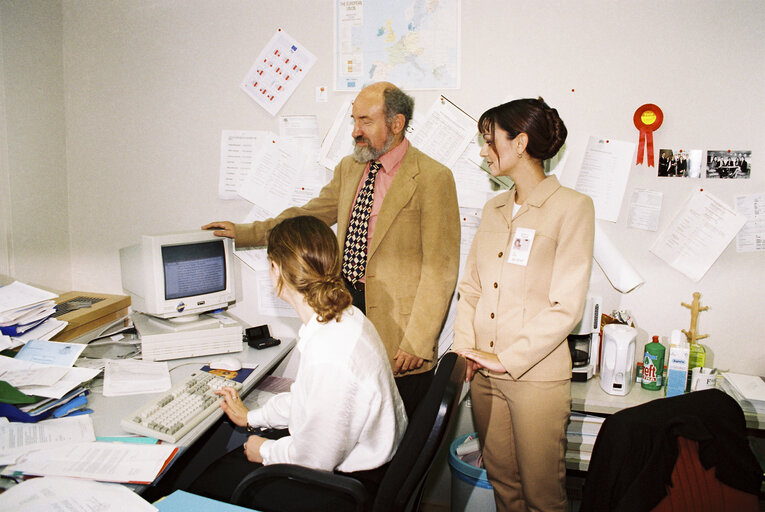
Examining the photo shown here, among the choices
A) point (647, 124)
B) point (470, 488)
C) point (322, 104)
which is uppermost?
point (322, 104)

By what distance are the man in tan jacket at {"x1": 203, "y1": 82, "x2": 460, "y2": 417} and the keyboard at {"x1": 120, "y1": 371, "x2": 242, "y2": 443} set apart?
630 mm

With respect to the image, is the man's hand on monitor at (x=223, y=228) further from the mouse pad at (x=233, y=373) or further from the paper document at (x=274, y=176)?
the mouse pad at (x=233, y=373)

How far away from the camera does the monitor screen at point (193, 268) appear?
2133 millimetres

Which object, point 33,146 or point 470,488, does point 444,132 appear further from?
point 33,146

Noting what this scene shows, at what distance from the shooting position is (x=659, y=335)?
2242 millimetres

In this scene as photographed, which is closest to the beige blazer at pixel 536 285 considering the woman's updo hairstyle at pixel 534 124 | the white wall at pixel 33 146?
the woman's updo hairstyle at pixel 534 124

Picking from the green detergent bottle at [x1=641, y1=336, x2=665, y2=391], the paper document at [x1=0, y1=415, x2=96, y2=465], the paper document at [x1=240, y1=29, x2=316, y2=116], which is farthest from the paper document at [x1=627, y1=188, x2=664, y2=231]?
the paper document at [x1=0, y1=415, x2=96, y2=465]

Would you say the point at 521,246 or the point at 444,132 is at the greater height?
the point at 444,132

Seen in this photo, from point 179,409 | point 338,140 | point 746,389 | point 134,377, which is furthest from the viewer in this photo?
point 338,140

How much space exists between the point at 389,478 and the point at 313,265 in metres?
0.57

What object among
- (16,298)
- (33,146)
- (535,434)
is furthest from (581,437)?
(33,146)

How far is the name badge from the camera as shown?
174 centimetres

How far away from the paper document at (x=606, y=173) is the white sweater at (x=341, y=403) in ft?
4.36

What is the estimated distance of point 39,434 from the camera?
4.58 ft
